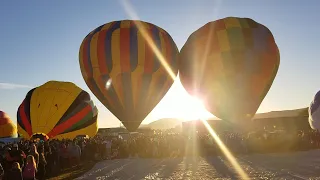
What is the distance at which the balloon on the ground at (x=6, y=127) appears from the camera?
138 feet

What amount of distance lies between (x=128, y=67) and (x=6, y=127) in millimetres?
23592

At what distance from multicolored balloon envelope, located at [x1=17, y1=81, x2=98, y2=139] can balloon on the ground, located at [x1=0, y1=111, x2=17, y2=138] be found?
1632 centimetres

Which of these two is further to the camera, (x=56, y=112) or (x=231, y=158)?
(x=56, y=112)

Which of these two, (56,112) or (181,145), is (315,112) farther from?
(56,112)

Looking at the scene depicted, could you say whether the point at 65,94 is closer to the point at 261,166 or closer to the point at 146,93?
the point at 146,93

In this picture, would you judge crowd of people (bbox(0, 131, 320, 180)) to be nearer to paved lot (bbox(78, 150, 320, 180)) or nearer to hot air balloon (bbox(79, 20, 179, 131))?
hot air balloon (bbox(79, 20, 179, 131))

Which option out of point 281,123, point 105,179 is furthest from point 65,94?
point 281,123

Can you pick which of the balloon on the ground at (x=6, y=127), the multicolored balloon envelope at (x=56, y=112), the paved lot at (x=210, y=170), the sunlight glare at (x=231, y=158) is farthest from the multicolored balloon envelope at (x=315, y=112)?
the balloon on the ground at (x=6, y=127)

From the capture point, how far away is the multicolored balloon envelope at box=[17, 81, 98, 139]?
2575cm

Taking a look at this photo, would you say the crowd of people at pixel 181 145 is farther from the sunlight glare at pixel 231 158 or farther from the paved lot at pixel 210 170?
the paved lot at pixel 210 170

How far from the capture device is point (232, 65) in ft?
86.3

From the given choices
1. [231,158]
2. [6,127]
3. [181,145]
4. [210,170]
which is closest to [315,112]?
[181,145]

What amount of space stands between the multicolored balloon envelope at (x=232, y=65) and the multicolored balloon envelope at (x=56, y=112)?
27.2ft

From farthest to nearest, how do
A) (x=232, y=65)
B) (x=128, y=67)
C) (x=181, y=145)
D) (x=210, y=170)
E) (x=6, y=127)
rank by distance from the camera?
(x=6, y=127), (x=232, y=65), (x=128, y=67), (x=181, y=145), (x=210, y=170)
